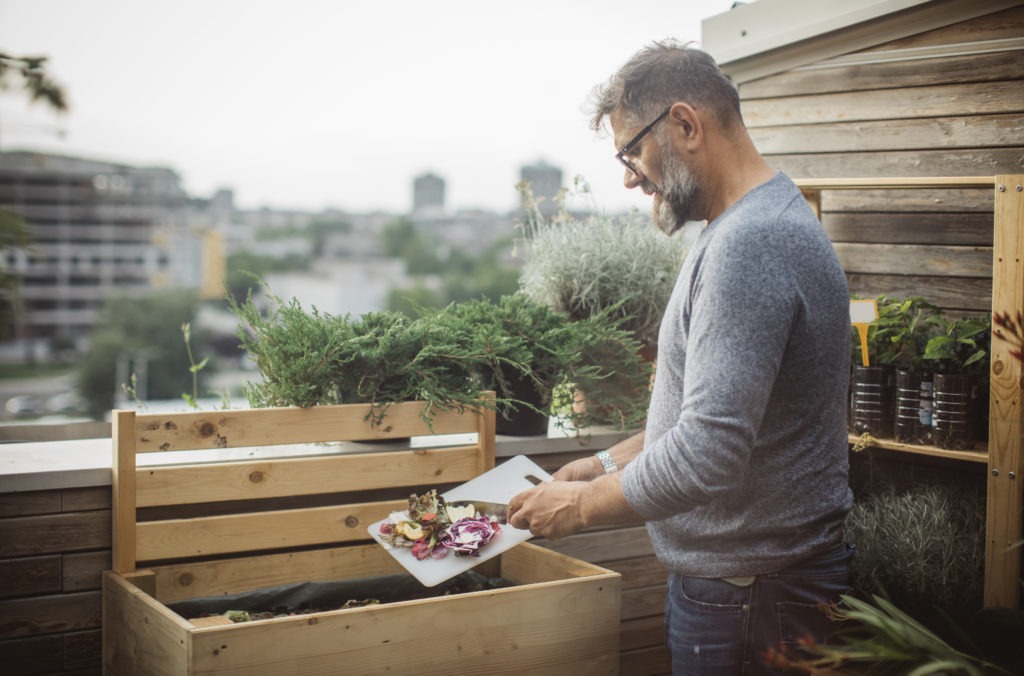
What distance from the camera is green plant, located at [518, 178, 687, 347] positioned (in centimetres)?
261

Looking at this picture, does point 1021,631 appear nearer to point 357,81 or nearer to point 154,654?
point 154,654

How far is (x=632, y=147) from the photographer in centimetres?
152

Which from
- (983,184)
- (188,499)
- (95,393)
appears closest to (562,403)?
(188,499)

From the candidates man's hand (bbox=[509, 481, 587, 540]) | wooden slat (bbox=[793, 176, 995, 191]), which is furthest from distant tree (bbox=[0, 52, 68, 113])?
wooden slat (bbox=[793, 176, 995, 191])

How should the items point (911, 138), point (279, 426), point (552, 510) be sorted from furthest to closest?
point (911, 138) → point (279, 426) → point (552, 510)

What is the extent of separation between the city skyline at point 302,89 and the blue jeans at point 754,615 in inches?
2315

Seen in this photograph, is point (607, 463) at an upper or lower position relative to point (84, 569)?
upper

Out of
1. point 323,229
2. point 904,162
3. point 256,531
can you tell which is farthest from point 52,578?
point 323,229

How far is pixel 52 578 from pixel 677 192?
5.01 ft

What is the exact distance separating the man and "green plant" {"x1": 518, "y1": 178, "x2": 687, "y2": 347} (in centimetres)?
104

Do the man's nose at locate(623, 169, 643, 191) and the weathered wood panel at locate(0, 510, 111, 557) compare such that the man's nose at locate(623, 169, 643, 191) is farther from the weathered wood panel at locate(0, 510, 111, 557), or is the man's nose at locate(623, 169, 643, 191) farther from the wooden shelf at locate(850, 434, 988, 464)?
the weathered wood panel at locate(0, 510, 111, 557)

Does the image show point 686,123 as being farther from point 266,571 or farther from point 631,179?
point 266,571

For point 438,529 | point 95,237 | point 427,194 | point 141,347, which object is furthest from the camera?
point 427,194

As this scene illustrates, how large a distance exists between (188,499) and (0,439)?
2.71 feet
